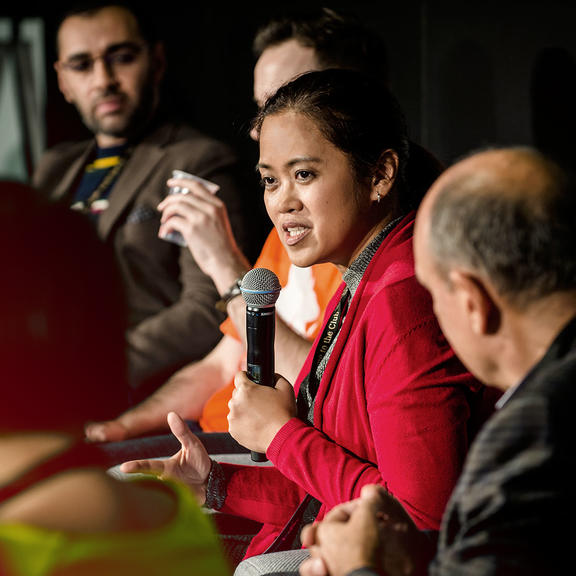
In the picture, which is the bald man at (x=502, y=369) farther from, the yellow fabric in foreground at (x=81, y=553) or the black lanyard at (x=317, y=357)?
the black lanyard at (x=317, y=357)

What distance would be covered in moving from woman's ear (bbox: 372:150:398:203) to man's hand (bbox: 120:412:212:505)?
542mm

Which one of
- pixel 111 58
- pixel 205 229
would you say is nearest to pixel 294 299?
pixel 205 229

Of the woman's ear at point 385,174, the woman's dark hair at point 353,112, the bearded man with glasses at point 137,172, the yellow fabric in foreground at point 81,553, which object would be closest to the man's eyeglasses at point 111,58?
the bearded man with glasses at point 137,172

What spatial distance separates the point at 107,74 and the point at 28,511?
234 cm

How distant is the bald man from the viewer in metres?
0.72

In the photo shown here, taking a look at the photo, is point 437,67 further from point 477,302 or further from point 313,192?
point 477,302

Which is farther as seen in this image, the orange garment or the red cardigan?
the orange garment

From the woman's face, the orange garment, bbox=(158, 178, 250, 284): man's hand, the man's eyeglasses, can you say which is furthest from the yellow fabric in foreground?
the man's eyeglasses

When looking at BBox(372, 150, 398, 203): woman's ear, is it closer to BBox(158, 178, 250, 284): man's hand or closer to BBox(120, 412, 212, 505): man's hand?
BBox(120, 412, 212, 505): man's hand

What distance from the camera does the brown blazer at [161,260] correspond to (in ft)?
7.97

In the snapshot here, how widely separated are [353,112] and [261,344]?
44 cm

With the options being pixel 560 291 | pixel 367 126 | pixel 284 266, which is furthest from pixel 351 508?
pixel 284 266

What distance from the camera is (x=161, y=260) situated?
2.50 meters

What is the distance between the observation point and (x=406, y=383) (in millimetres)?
1102
